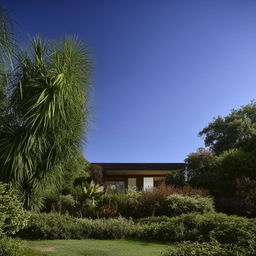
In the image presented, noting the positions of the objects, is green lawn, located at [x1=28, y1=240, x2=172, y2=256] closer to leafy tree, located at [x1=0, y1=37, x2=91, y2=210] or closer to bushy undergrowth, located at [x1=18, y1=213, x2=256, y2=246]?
bushy undergrowth, located at [x1=18, y1=213, x2=256, y2=246]

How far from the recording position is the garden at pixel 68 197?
5.80m

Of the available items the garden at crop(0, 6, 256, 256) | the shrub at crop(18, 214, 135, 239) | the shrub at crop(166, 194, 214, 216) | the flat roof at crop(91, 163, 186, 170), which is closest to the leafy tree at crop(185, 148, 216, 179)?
the garden at crop(0, 6, 256, 256)

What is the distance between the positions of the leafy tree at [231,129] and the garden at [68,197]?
9.53m

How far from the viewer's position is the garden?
5.80 m

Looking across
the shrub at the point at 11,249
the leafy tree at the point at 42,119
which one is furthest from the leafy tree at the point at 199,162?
the shrub at the point at 11,249

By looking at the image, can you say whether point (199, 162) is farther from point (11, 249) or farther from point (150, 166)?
point (11, 249)

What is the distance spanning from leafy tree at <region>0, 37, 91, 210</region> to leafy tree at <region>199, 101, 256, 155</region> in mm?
15112

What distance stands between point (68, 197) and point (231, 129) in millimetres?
15213

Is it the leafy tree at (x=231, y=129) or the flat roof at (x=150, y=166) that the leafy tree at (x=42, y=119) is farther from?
the leafy tree at (x=231, y=129)

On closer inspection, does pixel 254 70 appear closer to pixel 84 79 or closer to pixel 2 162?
pixel 84 79

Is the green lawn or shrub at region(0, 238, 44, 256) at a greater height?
shrub at region(0, 238, 44, 256)

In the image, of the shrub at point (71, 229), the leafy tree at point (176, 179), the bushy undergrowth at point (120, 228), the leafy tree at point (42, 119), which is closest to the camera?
the bushy undergrowth at point (120, 228)

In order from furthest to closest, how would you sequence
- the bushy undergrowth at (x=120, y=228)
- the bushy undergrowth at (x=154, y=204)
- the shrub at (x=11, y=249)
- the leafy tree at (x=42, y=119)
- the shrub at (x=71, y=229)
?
the bushy undergrowth at (x=154, y=204), the leafy tree at (x=42, y=119), the shrub at (x=71, y=229), the bushy undergrowth at (x=120, y=228), the shrub at (x=11, y=249)

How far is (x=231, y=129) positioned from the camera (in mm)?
22500
